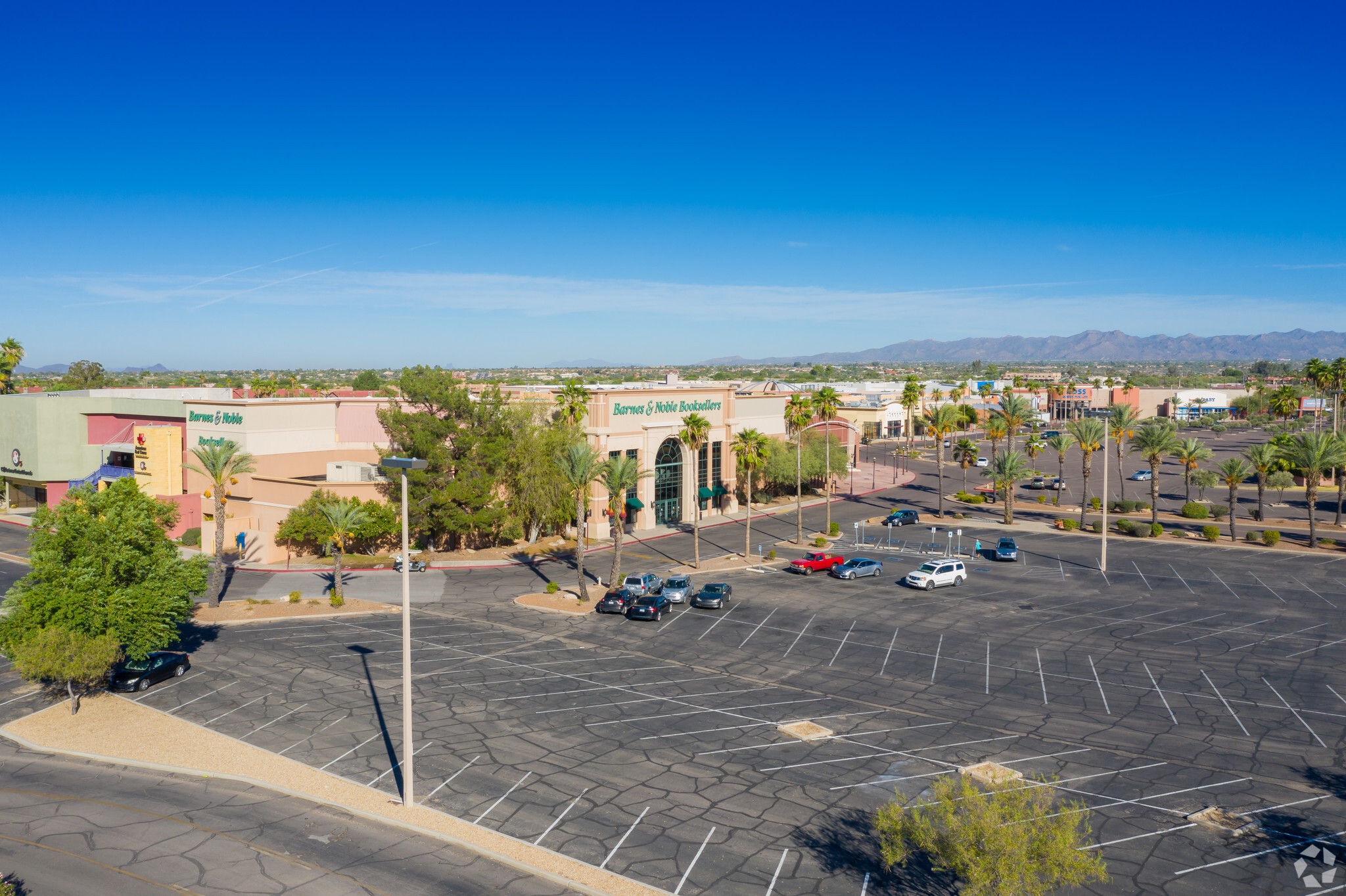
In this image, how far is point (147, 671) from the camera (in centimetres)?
3291

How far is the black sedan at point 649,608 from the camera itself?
43.6 m

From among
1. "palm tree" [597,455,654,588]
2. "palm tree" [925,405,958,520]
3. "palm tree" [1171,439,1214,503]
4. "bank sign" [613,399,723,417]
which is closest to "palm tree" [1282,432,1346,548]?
"palm tree" [1171,439,1214,503]

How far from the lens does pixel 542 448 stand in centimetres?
6288

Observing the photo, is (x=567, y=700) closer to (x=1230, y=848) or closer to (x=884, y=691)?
(x=884, y=691)

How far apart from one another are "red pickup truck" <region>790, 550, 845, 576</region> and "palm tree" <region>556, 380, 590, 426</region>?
21484mm

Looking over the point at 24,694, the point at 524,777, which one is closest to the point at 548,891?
the point at 524,777

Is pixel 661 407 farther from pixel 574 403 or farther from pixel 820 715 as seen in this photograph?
pixel 820 715

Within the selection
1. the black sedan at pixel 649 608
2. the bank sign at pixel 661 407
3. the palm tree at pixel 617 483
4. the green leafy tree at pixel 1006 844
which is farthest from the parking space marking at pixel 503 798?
the bank sign at pixel 661 407

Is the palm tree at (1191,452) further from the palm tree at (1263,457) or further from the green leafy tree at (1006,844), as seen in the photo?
the green leafy tree at (1006,844)

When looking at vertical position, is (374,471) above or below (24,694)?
above

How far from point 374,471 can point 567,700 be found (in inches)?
1484

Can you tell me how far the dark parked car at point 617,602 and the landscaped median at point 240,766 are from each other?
2102 cm

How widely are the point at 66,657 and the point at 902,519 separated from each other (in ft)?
205

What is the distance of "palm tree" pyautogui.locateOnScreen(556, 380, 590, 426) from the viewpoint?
64.9m
